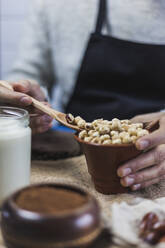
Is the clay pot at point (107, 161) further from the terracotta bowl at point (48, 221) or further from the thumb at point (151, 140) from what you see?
the terracotta bowl at point (48, 221)

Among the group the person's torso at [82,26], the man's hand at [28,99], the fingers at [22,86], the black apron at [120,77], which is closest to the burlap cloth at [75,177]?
the man's hand at [28,99]

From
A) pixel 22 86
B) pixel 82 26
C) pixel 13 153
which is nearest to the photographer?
pixel 13 153

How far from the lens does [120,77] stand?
1.46m

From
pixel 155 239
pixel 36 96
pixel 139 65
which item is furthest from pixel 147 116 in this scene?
pixel 155 239

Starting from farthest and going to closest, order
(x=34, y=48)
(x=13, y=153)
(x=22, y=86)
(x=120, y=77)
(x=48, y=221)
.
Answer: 1. (x=34, y=48)
2. (x=120, y=77)
3. (x=22, y=86)
4. (x=13, y=153)
5. (x=48, y=221)

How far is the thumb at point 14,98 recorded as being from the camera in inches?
41.6

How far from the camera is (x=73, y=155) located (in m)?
1.23

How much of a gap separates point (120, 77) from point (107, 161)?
1.99ft

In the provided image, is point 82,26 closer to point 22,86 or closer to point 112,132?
point 22,86

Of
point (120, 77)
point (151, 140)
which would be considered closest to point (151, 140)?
point (151, 140)

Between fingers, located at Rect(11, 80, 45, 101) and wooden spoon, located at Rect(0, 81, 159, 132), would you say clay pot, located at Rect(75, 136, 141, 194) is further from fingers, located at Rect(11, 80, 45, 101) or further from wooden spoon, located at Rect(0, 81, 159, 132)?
fingers, located at Rect(11, 80, 45, 101)

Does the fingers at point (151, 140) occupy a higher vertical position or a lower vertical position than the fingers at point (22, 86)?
higher

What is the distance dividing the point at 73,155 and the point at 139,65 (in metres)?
0.44

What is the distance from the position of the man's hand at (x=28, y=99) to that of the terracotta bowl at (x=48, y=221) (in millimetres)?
450
